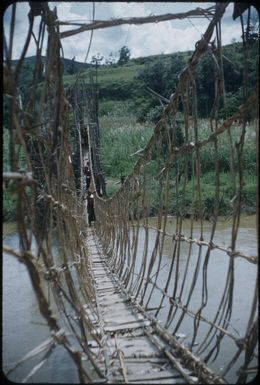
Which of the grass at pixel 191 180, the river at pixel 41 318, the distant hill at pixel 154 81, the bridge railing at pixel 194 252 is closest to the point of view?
the bridge railing at pixel 194 252

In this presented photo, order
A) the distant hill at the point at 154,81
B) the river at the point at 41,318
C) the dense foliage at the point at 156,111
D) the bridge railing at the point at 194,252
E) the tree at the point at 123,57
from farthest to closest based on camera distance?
the tree at the point at 123,57 → the distant hill at the point at 154,81 → the dense foliage at the point at 156,111 → the river at the point at 41,318 → the bridge railing at the point at 194,252

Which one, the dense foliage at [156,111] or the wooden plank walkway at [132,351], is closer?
the wooden plank walkway at [132,351]

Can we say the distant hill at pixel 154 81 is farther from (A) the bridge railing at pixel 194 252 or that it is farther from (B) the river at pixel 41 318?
(A) the bridge railing at pixel 194 252

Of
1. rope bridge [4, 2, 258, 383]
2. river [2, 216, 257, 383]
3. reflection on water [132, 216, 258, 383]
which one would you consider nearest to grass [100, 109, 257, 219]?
reflection on water [132, 216, 258, 383]

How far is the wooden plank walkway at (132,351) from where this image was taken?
1468mm

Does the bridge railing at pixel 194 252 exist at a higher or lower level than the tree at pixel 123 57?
lower

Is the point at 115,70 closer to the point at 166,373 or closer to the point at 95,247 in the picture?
the point at 95,247

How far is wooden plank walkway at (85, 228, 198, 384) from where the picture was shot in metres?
1.47

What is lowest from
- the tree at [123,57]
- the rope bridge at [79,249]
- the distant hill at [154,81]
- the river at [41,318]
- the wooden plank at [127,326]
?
the river at [41,318]

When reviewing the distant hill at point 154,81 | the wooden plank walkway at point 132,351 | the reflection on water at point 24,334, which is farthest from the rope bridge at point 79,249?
the distant hill at point 154,81

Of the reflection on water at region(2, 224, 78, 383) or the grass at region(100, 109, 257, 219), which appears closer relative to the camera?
the reflection on water at region(2, 224, 78, 383)

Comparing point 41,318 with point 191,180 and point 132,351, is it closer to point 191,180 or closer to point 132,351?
point 132,351

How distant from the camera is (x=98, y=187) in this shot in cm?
1038

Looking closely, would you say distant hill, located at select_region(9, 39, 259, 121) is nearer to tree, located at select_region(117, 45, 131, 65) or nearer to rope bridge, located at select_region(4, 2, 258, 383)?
tree, located at select_region(117, 45, 131, 65)
